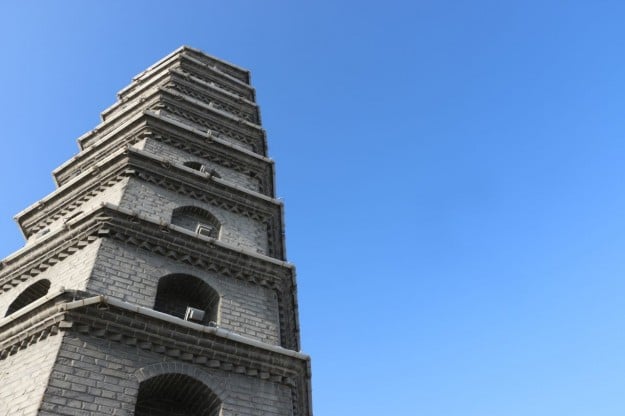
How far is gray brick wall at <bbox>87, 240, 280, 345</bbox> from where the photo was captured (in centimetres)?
1261

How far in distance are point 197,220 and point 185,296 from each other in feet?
9.16

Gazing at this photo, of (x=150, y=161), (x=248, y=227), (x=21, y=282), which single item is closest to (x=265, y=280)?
(x=248, y=227)

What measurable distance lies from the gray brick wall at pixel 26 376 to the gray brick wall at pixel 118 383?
0.65ft

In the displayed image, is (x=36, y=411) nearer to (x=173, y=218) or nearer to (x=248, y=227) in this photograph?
(x=173, y=218)

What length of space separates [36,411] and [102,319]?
2.06m

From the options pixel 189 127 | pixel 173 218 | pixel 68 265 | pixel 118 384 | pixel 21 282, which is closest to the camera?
pixel 118 384

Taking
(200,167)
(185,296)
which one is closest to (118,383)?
(185,296)

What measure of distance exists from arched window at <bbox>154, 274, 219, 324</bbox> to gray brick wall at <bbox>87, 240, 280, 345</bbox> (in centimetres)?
15

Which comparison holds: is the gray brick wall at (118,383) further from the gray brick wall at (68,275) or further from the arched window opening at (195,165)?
the arched window opening at (195,165)

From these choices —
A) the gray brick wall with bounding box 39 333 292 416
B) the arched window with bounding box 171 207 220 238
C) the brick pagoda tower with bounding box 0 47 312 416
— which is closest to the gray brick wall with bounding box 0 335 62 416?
the brick pagoda tower with bounding box 0 47 312 416

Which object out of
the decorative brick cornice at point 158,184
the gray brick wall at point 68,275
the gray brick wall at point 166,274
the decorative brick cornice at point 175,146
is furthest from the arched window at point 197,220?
the decorative brick cornice at point 175,146

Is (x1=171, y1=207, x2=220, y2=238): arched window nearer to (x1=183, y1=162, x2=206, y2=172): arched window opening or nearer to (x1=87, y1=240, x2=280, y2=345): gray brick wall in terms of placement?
(x1=87, y1=240, x2=280, y2=345): gray brick wall

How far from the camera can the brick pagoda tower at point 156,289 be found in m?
10.9

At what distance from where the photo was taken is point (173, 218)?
51.4ft
